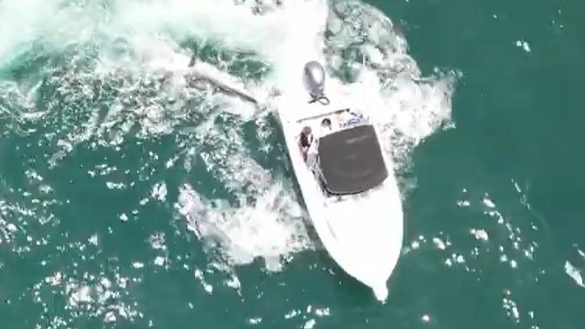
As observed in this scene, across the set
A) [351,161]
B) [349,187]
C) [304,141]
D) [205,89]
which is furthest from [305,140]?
[205,89]

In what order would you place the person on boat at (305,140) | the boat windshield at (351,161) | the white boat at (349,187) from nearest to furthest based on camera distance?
1. the white boat at (349,187)
2. the boat windshield at (351,161)
3. the person on boat at (305,140)

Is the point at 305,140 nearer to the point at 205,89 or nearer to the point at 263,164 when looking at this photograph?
the point at 263,164

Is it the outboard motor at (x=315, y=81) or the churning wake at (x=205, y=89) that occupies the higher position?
the outboard motor at (x=315, y=81)

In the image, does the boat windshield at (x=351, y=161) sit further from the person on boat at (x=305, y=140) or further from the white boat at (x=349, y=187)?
the person on boat at (x=305, y=140)

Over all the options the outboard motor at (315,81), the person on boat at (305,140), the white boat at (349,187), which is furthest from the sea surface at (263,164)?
the outboard motor at (315,81)

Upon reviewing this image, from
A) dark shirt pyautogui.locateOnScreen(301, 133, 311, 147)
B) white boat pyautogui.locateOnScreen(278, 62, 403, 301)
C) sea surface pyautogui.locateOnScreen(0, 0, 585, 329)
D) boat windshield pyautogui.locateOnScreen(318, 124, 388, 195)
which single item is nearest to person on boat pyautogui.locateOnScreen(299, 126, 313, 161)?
dark shirt pyautogui.locateOnScreen(301, 133, 311, 147)

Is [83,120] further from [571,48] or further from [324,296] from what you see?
[571,48]

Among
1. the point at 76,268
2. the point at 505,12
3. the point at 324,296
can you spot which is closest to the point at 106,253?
the point at 76,268
